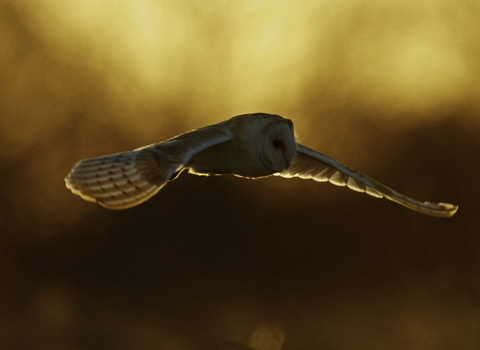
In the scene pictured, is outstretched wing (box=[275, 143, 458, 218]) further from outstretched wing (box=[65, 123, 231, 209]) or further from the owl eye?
outstretched wing (box=[65, 123, 231, 209])

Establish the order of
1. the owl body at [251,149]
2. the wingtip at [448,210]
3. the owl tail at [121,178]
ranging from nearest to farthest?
the owl tail at [121,178]
the owl body at [251,149]
the wingtip at [448,210]

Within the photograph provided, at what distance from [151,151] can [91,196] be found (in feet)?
1.14

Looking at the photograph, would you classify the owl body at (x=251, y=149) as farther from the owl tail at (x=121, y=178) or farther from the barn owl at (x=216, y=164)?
the owl tail at (x=121, y=178)

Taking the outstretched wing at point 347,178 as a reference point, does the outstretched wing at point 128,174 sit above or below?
above

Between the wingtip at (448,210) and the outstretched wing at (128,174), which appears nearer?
the outstretched wing at (128,174)

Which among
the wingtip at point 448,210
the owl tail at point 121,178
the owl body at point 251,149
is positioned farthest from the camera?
the wingtip at point 448,210

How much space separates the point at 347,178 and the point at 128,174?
5.94 ft

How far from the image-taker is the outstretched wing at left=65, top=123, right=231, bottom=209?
5.03 ft

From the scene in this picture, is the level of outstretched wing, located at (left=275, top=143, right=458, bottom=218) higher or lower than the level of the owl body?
lower

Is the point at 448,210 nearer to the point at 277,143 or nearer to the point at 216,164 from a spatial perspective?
the point at 277,143

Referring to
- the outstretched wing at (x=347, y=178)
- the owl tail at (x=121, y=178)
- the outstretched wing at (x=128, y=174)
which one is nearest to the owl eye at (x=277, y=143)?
the outstretched wing at (x=347, y=178)

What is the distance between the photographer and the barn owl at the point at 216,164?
1579 millimetres

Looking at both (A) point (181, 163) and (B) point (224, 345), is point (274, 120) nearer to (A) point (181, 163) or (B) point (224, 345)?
(A) point (181, 163)

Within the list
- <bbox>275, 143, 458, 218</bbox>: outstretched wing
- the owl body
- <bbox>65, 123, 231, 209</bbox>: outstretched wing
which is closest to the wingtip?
<bbox>275, 143, 458, 218</bbox>: outstretched wing
